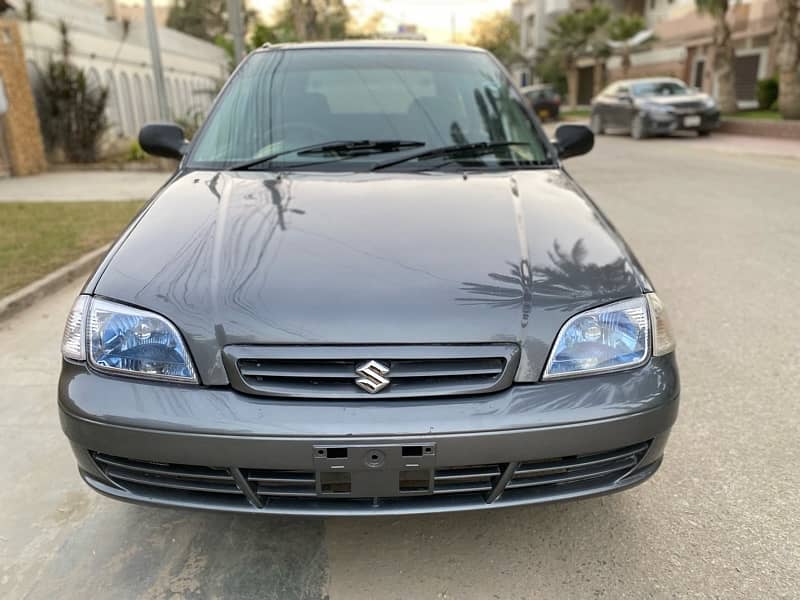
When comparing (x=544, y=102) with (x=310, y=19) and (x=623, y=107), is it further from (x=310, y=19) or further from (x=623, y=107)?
(x=310, y=19)

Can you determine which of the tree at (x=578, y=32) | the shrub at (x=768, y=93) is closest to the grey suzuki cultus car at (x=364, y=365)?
the shrub at (x=768, y=93)

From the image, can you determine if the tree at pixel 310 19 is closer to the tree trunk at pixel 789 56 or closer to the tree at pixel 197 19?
the tree at pixel 197 19

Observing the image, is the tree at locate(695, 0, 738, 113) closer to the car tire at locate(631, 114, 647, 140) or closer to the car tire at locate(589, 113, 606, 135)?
the car tire at locate(589, 113, 606, 135)

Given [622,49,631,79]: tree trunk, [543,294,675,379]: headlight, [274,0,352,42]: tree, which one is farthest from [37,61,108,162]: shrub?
[622,49,631,79]: tree trunk

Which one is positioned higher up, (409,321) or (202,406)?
(409,321)

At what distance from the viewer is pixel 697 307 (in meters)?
4.16

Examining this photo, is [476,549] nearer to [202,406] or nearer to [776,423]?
[202,406]

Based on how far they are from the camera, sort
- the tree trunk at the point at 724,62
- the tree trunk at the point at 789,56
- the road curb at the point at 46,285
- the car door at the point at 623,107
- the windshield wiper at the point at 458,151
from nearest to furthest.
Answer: the windshield wiper at the point at 458,151 → the road curb at the point at 46,285 → the tree trunk at the point at 789,56 → the car door at the point at 623,107 → the tree trunk at the point at 724,62

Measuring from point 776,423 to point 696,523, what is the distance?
2.97 feet

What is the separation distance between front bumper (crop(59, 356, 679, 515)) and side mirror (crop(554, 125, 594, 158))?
1741mm

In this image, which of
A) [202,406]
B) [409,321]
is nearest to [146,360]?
[202,406]

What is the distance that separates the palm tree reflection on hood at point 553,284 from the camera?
173 centimetres

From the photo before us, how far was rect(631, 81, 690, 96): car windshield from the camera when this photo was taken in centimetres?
1708

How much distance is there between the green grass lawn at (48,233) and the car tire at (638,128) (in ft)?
44.4
